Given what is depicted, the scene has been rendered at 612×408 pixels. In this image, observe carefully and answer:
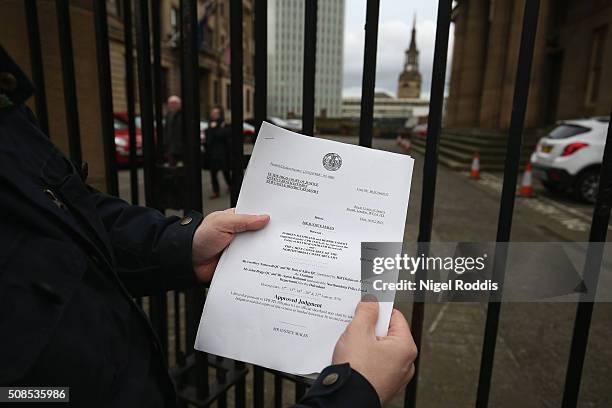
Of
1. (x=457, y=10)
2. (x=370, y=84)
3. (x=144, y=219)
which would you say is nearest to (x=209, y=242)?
(x=144, y=219)

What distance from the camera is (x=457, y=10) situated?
70.2 feet

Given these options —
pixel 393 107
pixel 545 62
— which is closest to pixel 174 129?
pixel 545 62

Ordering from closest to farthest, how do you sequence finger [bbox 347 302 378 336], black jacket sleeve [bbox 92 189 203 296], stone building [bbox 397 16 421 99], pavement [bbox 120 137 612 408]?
1. finger [bbox 347 302 378 336]
2. black jacket sleeve [bbox 92 189 203 296]
3. pavement [bbox 120 137 612 408]
4. stone building [bbox 397 16 421 99]

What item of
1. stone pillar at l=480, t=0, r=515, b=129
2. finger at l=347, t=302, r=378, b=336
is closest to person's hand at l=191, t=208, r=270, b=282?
finger at l=347, t=302, r=378, b=336

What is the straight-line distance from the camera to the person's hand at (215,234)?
1104mm

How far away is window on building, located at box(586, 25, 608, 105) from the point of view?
530 inches

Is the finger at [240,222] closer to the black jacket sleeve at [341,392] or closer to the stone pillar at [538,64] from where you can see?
the black jacket sleeve at [341,392]

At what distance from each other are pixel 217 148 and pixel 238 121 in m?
6.27

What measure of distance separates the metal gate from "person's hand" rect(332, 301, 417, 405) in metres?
0.36

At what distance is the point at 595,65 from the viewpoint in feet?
45.4

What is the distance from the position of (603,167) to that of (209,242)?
104cm

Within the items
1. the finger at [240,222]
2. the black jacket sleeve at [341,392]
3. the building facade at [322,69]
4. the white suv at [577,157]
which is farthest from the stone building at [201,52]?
the black jacket sleeve at [341,392]

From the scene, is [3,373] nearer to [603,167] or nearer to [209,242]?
[209,242]

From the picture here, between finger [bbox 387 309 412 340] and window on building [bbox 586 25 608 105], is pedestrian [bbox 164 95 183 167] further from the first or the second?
window on building [bbox 586 25 608 105]
